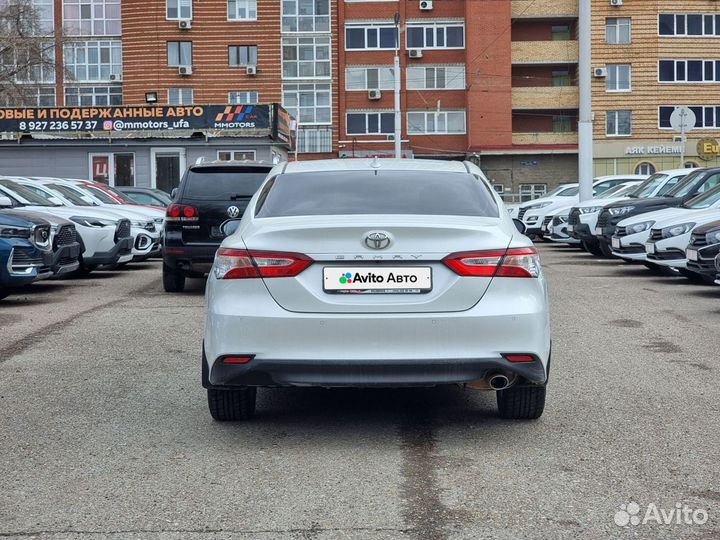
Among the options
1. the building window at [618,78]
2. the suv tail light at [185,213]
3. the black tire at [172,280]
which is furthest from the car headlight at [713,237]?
the building window at [618,78]

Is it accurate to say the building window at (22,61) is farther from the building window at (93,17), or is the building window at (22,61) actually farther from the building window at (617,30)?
the building window at (617,30)

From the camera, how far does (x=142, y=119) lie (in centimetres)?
4088

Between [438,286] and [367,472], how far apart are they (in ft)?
3.32

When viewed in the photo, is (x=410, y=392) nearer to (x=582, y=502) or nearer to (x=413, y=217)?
(x=413, y=217)

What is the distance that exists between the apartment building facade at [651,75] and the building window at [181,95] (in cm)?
2224

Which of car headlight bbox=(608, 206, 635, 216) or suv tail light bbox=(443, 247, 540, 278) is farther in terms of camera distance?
car headlight bbox=(608, 206, 635, 216)

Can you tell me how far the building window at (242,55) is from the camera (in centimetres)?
6525

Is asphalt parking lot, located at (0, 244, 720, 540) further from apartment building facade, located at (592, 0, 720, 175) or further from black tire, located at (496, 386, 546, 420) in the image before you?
apartment building facade, located at (592, 0, 720, 175)

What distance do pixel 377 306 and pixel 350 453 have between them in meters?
0.76

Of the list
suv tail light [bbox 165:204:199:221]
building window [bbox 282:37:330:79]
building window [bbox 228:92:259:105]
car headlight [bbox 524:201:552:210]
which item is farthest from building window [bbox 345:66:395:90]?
suv tail light [bbox 165:204:199:221]

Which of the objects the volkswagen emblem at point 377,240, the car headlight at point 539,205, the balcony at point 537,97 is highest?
the balcony at point 537,97

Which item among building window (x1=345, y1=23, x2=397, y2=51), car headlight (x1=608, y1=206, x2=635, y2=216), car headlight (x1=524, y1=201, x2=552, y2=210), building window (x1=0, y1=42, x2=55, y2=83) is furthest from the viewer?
building window (x1=345, y1=23, x2=397, y2=51)

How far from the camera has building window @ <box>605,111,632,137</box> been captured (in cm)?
6500

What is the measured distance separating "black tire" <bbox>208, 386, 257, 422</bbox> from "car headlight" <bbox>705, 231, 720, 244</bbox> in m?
8.71
